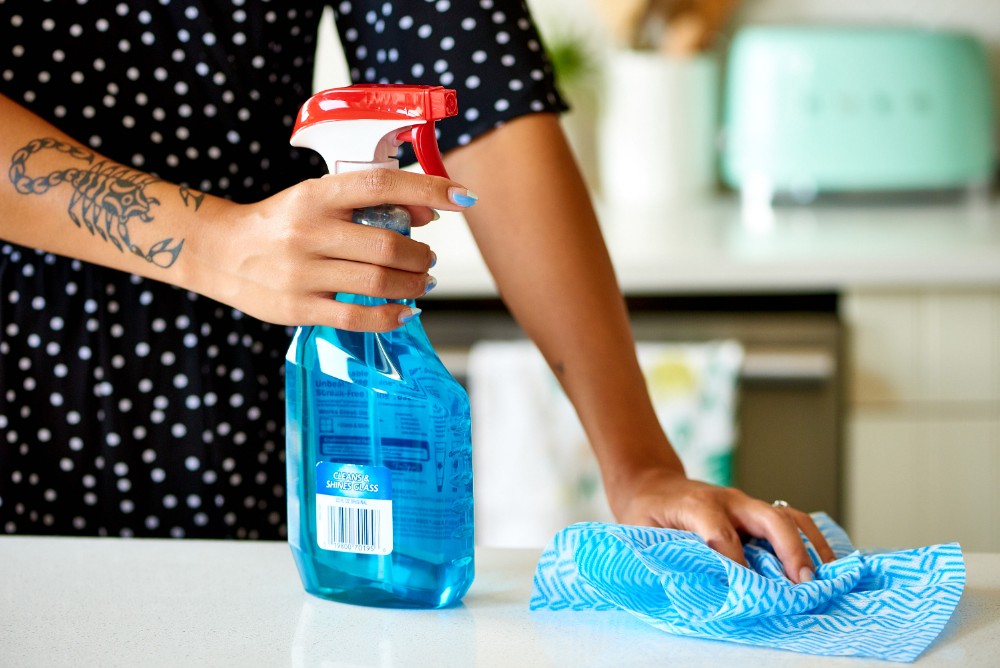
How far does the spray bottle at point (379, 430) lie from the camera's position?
494 mm

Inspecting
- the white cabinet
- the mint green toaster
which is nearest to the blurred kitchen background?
the white cabinet

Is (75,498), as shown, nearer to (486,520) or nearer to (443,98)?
(443,98)

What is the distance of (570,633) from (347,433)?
0.14 meters

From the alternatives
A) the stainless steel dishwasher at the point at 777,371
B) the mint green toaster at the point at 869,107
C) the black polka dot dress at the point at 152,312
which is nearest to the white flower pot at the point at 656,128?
the mint green toaster at the point at 869,107

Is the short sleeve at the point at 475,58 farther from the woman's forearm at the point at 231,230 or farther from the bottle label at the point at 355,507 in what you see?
the bottle label at the point at 355,507

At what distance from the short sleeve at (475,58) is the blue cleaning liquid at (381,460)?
10.9 inches

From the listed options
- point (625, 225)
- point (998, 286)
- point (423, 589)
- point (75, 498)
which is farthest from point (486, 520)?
point (423, 589)

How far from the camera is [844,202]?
2113 millimetres

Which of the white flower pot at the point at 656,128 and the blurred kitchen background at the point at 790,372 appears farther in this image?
the white flower pot at the point at 656,128

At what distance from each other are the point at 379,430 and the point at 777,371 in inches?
47.8

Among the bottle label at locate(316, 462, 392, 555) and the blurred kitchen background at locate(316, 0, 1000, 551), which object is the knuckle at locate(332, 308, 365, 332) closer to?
the bottle label at locate(316, 462, 392, 555)

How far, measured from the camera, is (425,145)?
50 cm

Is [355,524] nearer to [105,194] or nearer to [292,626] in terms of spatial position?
[292,626]

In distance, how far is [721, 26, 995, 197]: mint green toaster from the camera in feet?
6.60
